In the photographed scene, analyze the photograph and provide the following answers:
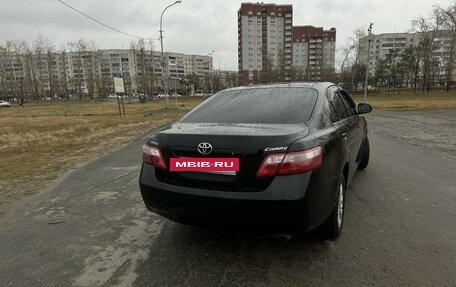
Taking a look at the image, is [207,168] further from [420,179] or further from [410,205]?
[420,179]

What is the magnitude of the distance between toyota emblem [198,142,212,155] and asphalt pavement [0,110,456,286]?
0.90 meters

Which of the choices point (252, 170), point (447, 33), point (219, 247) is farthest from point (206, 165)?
point (447, 33)

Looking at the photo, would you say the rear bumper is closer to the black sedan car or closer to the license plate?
the black sedan car

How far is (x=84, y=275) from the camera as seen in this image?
2.87 meters

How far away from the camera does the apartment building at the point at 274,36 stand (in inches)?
4653

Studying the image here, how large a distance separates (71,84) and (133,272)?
350ft

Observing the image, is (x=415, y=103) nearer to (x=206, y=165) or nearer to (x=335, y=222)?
(x=335, y=222)

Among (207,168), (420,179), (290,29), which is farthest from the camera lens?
(290,29)

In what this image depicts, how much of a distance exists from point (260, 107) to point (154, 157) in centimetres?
120

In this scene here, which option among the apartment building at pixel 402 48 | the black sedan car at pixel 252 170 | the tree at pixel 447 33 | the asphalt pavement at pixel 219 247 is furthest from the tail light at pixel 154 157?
the tree at pixel 447 33

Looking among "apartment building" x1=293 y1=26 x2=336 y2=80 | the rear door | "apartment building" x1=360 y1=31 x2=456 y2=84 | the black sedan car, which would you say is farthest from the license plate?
"apartment building" x1=293 y1=26 x2=336 y2=80

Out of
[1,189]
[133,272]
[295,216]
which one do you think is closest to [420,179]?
[295,216]

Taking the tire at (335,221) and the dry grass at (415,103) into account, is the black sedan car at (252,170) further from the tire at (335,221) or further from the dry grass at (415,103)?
the dry grass at (415,103)

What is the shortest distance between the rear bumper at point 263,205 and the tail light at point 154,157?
0.25 meters
